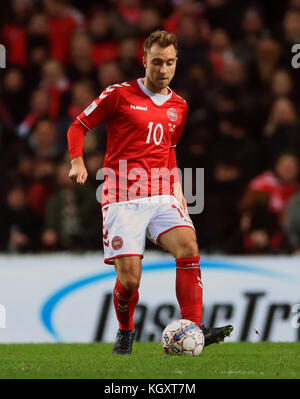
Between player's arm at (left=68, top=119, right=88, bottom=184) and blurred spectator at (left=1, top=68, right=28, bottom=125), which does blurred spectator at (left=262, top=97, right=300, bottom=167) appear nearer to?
blurred spectator at (left=1, top=68, right=28, bottom=125)

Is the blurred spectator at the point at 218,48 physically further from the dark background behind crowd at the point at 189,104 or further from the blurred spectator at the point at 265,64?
the blurred spectator at the point at 265,64

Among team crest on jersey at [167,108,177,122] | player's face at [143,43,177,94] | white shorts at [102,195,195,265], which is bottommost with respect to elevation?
white shorts at [102,195,195,265]

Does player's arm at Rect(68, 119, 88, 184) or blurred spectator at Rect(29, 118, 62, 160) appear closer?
player's arm at Rect(68, 119, 88, 184)

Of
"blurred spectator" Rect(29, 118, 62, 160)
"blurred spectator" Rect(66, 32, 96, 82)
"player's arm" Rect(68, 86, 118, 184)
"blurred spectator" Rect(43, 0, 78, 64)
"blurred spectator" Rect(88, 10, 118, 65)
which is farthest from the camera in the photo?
"blurred spectator" Rect(43, 0, 78, 64)

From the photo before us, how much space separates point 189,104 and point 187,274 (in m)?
4.53

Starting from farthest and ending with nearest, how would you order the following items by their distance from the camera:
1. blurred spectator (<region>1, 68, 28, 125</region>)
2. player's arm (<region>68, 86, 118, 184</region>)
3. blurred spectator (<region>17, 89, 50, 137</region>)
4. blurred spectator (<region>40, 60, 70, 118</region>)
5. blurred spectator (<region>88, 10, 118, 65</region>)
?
blurred spectator (<region>88, 10, 118, 65</region>) → blurred spectator (<region>1, 68, 28, 125</region>) → blurred spectator (<region>40, 60, 70, 118</region>) → blurred spectator (<region>17, 89, 50, 137</region>) → player's arm (<region>68, 86, 118, 184</region>)

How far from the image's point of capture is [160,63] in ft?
18.9

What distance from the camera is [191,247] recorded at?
5.66m

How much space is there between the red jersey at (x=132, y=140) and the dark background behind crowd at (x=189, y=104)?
2.47m

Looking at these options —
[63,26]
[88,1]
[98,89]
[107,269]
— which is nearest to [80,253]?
[107,269]

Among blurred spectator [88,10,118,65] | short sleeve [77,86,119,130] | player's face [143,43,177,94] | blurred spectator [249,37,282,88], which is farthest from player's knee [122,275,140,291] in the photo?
blurred spectator [88,10,118,65]

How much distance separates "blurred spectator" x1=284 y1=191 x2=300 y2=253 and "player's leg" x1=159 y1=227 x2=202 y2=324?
9.15 ft

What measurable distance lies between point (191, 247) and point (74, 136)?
111 cm

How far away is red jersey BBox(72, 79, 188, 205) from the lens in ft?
19.2
